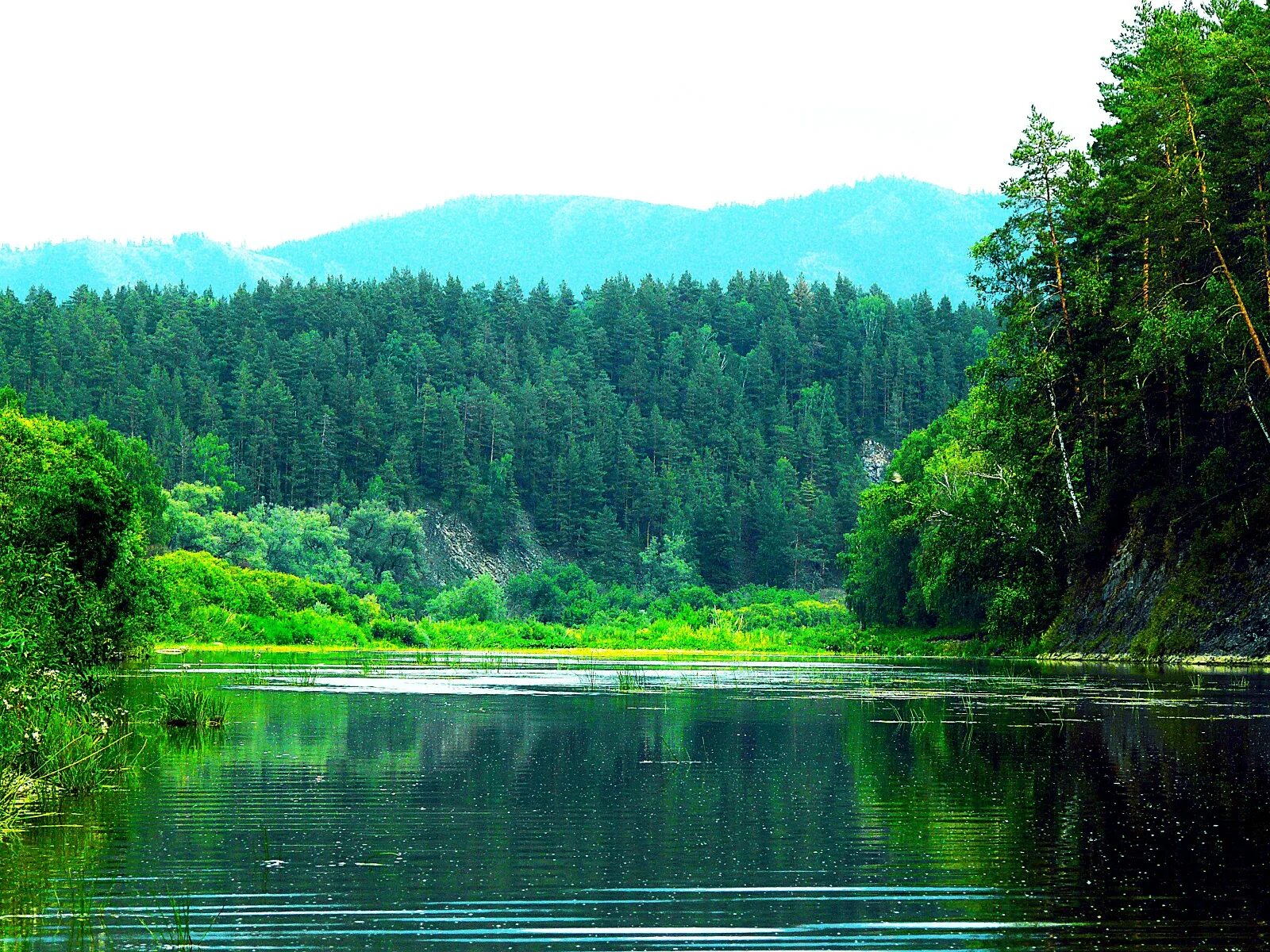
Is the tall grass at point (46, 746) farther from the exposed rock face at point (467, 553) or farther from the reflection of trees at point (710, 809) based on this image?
the exposed rock face at point (467, 553)

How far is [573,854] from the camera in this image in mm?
17359

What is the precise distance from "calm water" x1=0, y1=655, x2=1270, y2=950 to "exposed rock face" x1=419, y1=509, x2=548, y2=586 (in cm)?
13262

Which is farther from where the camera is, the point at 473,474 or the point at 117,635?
the point at 473,474

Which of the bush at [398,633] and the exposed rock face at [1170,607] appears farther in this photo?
the bush at [398,633]

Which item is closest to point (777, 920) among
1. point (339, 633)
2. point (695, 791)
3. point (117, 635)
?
point (695, 791)

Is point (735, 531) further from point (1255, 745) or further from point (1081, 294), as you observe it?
point (1255, 745)

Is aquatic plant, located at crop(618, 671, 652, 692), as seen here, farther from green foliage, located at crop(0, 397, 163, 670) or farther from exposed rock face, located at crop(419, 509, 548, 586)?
exposed rock face, located at crop(419, 509, 548, 586)

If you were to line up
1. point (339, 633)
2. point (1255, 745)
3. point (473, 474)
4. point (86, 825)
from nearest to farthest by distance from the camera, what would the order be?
point (86, 825) → point (1255, 745) → point (339, 633) → point (473, 474)

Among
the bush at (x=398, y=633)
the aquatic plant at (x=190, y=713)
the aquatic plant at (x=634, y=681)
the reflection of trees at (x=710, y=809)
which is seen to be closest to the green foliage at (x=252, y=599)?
the bush at (x=398, y=633)

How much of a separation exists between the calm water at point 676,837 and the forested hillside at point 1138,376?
2647 cm

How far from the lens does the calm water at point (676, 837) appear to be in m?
13.6

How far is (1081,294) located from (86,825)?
5864 centimetres

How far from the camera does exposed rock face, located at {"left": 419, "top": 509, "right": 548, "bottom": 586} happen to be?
169000mm

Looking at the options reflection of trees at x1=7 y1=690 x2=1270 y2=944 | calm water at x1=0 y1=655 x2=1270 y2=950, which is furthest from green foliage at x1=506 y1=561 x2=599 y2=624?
reflection of trees at x1=7 y1=690 x2=1270 y2=944
